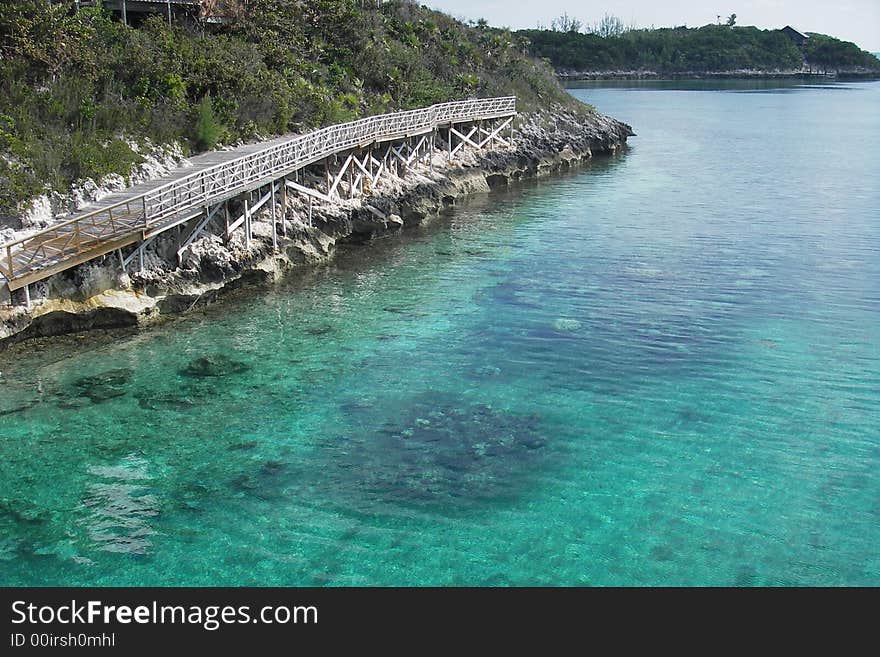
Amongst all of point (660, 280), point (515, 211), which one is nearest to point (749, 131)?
point (515, 211)

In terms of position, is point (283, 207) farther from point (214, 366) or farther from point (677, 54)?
point (677, 54)

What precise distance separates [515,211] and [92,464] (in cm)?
3084

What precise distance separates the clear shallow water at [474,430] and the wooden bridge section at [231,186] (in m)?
2.62

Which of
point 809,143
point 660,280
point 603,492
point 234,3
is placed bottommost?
point 603,492

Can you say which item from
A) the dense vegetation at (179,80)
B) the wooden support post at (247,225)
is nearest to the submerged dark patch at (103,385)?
the dense vegetation at (179,80)

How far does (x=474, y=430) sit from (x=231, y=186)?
14501 millimetres

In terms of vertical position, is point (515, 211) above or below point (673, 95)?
below

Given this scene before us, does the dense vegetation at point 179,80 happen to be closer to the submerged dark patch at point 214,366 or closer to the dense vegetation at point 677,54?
the submerged dark patch at point 214,366

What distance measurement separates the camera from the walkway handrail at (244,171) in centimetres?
2573

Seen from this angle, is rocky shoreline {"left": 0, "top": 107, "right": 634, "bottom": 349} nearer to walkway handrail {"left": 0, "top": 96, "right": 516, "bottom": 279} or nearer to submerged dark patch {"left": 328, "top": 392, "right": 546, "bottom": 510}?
walkway handrail {"left": 0, "top": 96, "right": 516, "bottom": 279}

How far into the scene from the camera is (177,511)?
1650cm

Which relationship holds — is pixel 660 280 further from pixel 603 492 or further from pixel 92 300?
pixel 92 300

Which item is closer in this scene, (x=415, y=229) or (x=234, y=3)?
(x=415, y=229)

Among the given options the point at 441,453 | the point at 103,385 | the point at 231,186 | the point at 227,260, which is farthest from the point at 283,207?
the point at 441,453
